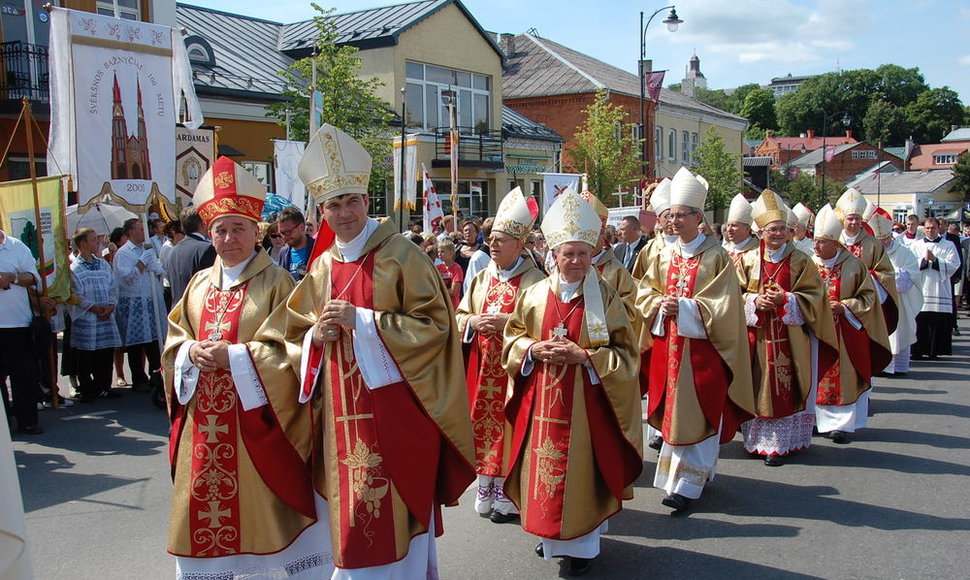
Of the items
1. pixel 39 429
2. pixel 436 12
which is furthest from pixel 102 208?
pixel 436 12

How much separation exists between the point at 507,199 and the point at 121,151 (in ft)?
20.4

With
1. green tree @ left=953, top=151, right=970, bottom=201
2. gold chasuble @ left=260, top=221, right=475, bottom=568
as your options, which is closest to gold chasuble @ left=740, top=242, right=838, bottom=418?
gold chasuble @ left=260, top=221, right=475, bottom=568

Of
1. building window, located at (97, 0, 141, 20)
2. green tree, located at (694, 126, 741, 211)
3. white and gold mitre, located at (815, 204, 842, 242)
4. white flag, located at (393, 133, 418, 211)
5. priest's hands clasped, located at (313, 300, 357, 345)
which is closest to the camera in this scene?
priest's hands clasped, located at (313, 300, 357, 345)

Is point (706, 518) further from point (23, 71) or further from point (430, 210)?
point (23, 71)

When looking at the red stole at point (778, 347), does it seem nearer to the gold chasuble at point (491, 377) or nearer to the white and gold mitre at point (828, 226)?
the white and gold mitre at point (828, 226)

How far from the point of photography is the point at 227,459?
4117mm

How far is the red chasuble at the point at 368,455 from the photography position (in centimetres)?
388

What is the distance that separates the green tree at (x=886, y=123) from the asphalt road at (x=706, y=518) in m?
104

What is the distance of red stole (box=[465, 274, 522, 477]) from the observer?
18.4ft

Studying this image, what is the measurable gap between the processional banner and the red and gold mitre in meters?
6.27

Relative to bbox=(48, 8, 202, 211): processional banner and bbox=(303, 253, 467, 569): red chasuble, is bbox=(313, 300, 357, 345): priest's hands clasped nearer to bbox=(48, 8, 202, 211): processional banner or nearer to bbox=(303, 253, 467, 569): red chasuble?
bbox=(303, 253, 467, 569): red chasuble

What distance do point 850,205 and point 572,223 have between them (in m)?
6.03

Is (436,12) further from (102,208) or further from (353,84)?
(102,208)

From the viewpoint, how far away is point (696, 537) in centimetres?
538
